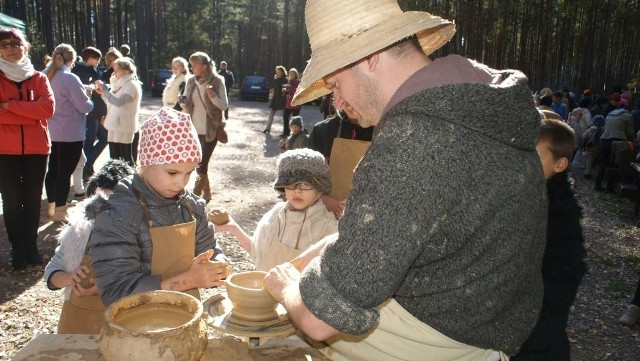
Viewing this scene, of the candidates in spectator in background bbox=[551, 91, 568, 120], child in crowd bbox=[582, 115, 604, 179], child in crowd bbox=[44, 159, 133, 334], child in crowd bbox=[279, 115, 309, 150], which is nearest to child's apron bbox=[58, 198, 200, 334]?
child in crowd bbox=[44, 159, 133, 334]

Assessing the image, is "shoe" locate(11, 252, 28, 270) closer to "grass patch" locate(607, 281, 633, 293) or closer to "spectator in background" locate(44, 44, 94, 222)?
"spectator in background" locate(44, 44, 94, 222)

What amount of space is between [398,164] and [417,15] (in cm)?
52

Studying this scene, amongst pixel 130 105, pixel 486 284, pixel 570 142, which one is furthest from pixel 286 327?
pixel 130 105

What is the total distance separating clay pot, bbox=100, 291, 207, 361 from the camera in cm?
122

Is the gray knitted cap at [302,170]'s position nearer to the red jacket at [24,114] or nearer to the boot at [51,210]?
the red jacket at [24,114]

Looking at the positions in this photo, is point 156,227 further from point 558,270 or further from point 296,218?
point 558,270

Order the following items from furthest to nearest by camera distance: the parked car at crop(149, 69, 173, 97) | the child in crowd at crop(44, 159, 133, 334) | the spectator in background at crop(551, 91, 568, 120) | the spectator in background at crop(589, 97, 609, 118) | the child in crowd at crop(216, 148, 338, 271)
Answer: the parked car at crop(149, 69, 173, 97), the spectator in background at crop(589, 97, 609, 118), the spectator in background at crop(551, 91, 568, 120), the child in crowd at crop(216, 148, 338, 271), the child in crowd at crop(44, 159, 133, 334)

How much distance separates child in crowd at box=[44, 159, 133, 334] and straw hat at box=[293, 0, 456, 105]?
1.15 metres

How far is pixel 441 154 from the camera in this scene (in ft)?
3.49

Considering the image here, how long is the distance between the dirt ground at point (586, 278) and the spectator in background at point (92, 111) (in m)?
1.83

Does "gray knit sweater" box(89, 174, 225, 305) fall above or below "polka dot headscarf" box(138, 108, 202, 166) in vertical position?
below

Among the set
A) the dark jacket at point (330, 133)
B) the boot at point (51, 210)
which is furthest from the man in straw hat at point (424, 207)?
the boot at point (51, 210)

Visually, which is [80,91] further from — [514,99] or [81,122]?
[514,99]

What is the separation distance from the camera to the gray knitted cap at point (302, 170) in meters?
2.85
